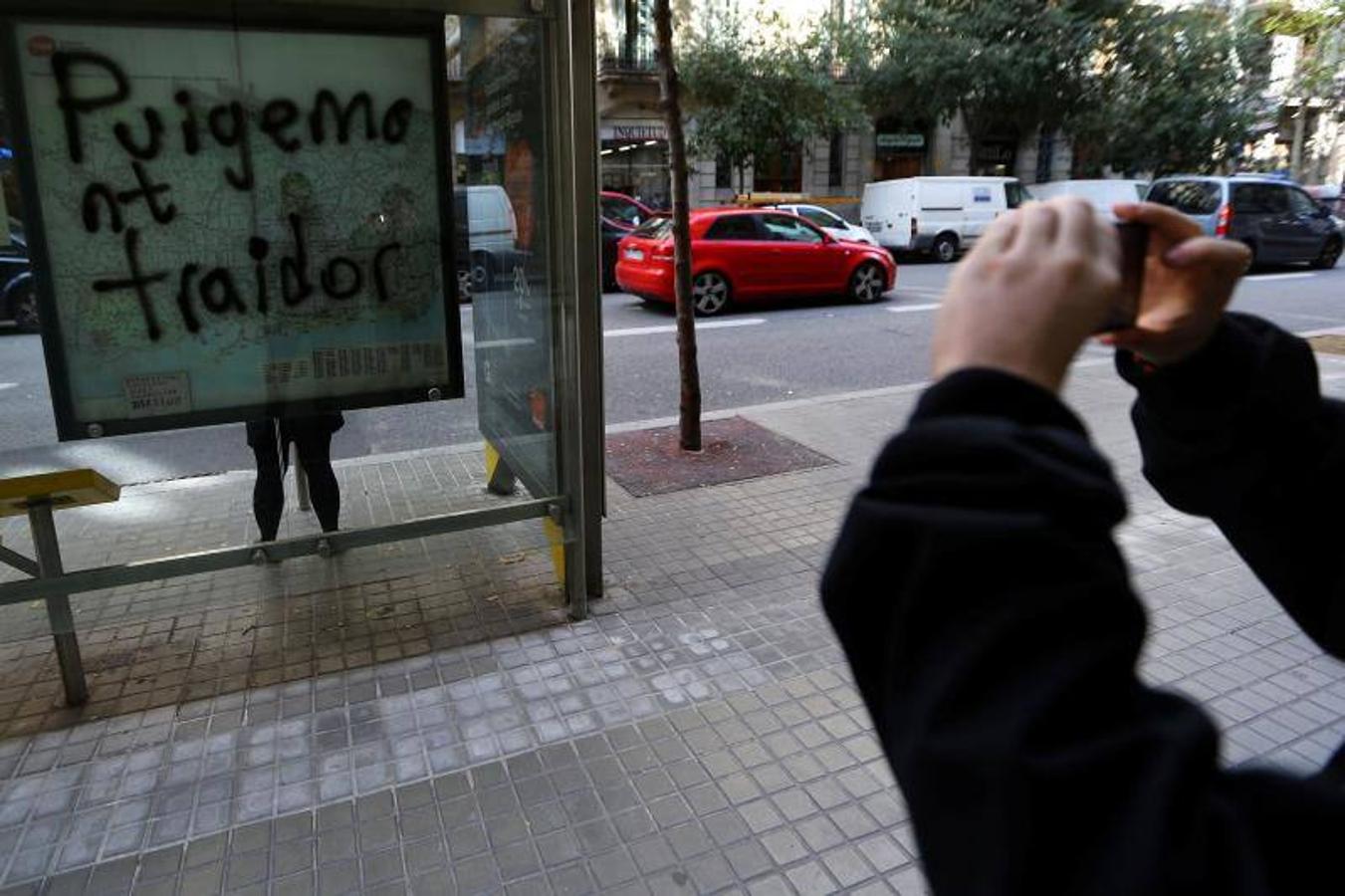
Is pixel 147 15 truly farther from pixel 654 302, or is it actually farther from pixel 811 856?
pixel 654 302

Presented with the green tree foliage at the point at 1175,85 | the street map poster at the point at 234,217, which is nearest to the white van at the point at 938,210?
the green tree foliage at the point at 1175,85

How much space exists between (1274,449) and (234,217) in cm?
346

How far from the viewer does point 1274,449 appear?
108cm

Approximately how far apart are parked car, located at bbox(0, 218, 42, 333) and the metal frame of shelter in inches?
16.7

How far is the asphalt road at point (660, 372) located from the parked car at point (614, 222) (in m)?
0.58

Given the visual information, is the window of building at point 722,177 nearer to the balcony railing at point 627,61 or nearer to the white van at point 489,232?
the balcony railing at point 627,61

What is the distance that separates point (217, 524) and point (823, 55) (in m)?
23.2

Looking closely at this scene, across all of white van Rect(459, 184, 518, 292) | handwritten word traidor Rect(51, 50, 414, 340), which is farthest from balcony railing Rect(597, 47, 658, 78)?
handwritten word traidor Rect(51, 50, 414, 340)

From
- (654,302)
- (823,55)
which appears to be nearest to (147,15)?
(654,302)

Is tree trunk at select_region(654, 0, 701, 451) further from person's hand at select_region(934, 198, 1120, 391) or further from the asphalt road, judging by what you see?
person's hand at select_region(934, 198, 1120, 391)

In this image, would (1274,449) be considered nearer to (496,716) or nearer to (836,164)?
(496,716)

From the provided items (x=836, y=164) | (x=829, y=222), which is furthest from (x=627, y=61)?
(x=829, y=222)

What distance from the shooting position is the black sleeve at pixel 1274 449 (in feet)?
3.50

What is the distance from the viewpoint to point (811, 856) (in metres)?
2.65
